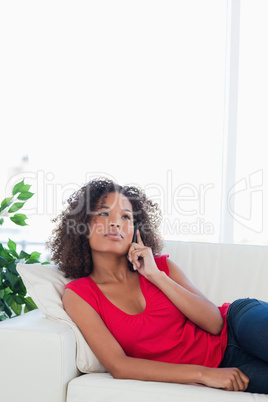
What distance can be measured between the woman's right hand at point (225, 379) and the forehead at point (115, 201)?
2.39 feet

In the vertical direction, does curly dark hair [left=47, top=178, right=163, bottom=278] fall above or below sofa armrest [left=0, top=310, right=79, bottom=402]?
above

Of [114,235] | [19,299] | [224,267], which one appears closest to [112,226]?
[114,235]

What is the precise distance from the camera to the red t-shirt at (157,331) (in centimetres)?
162

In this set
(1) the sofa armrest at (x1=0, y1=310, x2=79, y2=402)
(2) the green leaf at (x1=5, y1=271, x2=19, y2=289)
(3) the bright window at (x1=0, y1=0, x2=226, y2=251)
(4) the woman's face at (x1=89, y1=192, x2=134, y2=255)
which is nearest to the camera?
(1) the sofa armrest at (x1=0, y1=310, x2=79, y2=402)

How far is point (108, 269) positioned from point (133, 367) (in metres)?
0.45

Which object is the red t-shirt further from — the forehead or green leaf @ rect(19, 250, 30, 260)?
green leaf @ rect(19, 250, 30, 260)

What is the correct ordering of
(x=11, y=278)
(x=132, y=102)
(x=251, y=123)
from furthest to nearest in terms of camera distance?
(x=132, y=102) < (x=251, y=123) < (x=11, y=278)

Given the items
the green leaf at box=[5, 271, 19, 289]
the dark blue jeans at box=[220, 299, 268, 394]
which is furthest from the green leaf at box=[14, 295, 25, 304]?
the dark blue jeans at box=[220, 299, 268, 394]

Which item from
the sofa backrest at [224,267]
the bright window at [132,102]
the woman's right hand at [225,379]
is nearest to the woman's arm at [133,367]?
the woman's right hand at [225,379]

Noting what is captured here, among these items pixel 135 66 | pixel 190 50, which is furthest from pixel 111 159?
pixel 190 50

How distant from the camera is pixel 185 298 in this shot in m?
1.69

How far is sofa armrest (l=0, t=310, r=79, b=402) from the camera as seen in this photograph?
1440 millimetres

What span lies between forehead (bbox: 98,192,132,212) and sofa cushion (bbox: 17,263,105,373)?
0.34 m

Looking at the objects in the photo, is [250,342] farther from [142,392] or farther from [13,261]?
[13,261]
